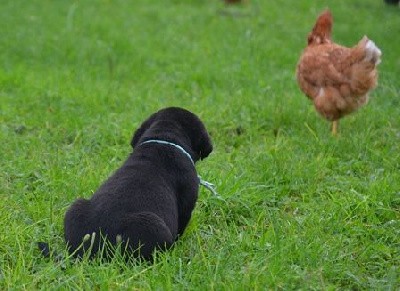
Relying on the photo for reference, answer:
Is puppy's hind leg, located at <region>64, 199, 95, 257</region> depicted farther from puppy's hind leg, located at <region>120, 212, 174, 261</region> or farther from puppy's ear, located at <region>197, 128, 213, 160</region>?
puppy's ear, located at <region>197, 128, 213, 160</region>

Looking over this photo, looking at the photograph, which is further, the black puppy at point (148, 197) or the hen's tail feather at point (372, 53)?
the hen's tail feather at point (372, 53)

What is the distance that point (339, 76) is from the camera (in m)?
5.89

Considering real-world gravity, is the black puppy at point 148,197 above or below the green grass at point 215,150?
above

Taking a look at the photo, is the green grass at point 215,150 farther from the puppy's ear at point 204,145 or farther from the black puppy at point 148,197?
the puppy's ear at point 204,145

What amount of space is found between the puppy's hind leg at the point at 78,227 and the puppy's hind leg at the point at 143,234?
0.21 metres

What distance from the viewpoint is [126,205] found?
3.39 m

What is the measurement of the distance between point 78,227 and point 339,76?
10.6 ft

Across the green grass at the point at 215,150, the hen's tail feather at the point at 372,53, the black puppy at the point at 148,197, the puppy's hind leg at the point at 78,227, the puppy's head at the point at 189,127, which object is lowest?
the green grass at the point at 215,150

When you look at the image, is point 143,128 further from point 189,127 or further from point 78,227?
point 78,227

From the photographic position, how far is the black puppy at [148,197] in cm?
334

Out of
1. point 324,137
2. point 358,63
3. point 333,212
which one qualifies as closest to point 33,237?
point 333,212

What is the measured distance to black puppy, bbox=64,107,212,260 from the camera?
334 centimetres

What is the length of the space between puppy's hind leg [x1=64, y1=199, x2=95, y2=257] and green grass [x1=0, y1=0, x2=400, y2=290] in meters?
0.13

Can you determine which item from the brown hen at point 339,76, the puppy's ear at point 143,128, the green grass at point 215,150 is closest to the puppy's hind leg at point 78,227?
the green grass at point 215,150
